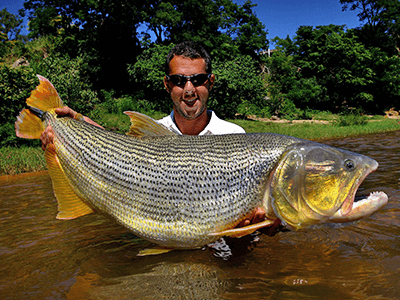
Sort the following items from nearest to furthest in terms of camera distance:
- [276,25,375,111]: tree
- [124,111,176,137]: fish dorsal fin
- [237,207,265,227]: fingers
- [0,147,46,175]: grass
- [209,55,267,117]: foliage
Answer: [237,207,265,227]: fingers < [124,111,176,137]: fish dorsal fin < [0,147,46,175]: grass < [209,55,267,117]: foliage < [276,25,375,111]: tree

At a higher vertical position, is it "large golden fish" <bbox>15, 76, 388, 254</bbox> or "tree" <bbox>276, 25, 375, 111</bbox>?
"tree" <bbox>276, 25, 375, 111</bbox>

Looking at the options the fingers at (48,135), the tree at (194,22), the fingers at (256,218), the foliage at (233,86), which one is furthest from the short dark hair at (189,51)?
the tree at (194,22)

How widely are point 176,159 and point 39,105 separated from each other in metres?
1.80

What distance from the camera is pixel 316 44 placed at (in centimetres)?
3653

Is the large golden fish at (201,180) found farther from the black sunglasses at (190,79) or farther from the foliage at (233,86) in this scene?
the foliage at (233,86)

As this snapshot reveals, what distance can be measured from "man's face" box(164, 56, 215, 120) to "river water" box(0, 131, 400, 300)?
5.78 ft

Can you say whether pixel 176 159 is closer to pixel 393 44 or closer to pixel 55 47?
pixel 55 47

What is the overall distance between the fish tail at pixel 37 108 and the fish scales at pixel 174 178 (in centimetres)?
55

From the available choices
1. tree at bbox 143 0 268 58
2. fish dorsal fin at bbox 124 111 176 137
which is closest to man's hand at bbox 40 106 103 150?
fish dorsal fin at bbox 124 111 176 137

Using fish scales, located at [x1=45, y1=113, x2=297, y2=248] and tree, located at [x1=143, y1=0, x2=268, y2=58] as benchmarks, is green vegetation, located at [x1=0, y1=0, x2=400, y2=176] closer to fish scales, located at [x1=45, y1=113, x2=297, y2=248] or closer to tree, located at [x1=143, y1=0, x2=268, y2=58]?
tree, located at [x1=143, y1=0, x2=268, y2=58]

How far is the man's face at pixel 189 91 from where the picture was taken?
3.96 metres

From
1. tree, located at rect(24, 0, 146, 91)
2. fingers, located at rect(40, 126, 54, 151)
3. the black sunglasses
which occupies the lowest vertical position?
fingers, located at rect(40, 126, 54, 151)

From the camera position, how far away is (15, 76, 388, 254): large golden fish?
99.5 inches

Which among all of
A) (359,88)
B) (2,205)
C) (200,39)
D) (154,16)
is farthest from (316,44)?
(2,205)
